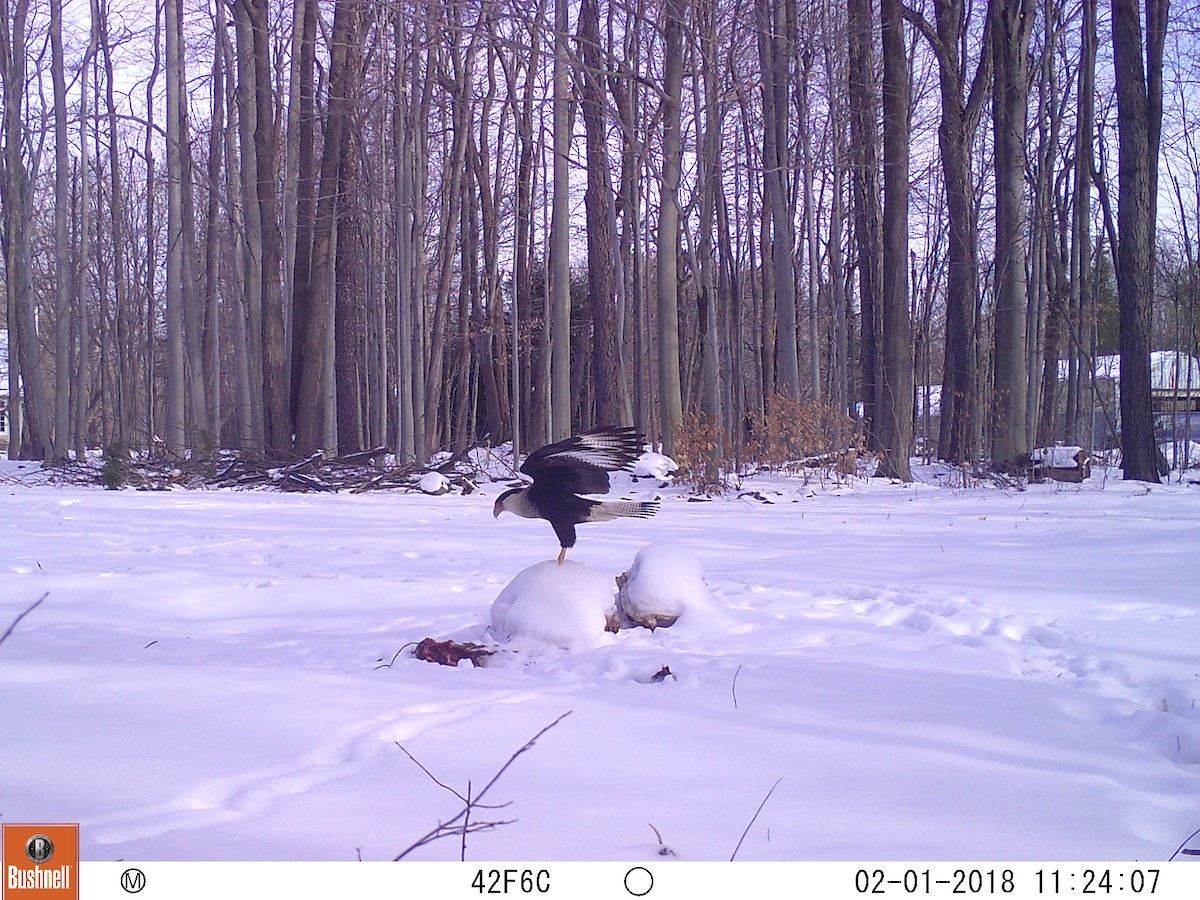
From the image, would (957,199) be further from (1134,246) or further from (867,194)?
(1134,246)

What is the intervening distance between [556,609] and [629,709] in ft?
2.89

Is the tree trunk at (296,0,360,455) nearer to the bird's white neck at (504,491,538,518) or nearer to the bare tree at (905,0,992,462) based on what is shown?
the bare tree at (905,0,992,462)

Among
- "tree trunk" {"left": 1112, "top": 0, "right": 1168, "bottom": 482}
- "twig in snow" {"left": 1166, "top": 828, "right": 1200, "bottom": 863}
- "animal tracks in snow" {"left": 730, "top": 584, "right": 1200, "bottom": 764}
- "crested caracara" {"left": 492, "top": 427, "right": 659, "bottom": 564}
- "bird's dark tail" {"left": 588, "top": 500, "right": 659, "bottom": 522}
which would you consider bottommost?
"animal tracks in snow" {"left": 730, "top": 584, "right": 1200, "bottom": 764}

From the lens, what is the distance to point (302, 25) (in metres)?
15.0

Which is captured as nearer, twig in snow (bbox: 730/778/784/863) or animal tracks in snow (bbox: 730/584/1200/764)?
twig in snow (bbox: 730/778/784/863)

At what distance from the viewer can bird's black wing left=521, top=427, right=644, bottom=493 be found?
125 inches

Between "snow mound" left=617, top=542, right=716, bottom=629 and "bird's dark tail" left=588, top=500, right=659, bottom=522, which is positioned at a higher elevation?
"bird's dark tail" left=588, top=500, right=659, bottom=522

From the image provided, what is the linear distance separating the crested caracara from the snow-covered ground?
274 millimetres

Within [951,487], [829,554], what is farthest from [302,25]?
[829,554]

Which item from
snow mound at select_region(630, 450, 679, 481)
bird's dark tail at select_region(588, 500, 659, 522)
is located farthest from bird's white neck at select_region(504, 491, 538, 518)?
snow mound at select_region(630, 450, 679, 481)
